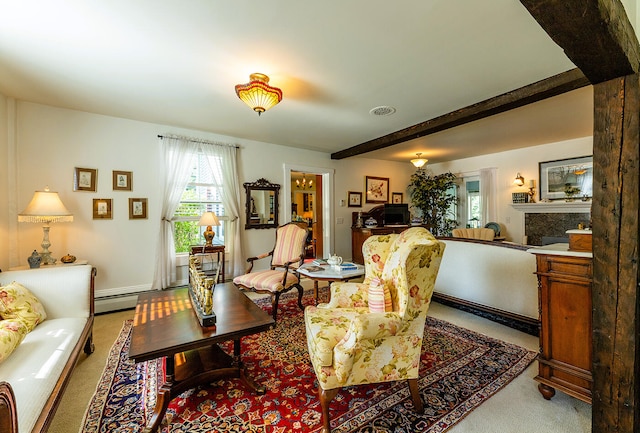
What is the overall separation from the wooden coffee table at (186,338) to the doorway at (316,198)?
3.14m

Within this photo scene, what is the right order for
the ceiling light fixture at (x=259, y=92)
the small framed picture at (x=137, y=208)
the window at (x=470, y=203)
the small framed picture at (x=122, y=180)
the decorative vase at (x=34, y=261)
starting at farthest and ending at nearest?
the window at (x=470, y=203)
the small framed picture at (x=137, y=208)
the small framed picture at (x=122, y=180)
the decorative vase at (x=34, y=261)
the ceiling light fixture at (x=259, y=92)

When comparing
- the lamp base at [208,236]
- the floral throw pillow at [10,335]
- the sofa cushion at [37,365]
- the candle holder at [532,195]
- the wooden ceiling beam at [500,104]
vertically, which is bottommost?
the sofa cushion at [37,365]

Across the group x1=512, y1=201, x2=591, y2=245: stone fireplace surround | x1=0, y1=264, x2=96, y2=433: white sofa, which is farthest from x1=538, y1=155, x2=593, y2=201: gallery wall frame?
x1=0, y1=264, x2=96, y2=433: white sofa

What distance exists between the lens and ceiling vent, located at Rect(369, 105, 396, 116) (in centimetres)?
334

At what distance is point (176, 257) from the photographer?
4.06 meters

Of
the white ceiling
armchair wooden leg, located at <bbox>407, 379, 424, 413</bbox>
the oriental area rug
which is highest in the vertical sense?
the white ceiling

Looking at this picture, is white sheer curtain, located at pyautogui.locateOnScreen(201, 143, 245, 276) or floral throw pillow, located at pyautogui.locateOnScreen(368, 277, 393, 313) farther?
white sheer curtain, located at pyautogui.locateOnScreen(201, 143, 245, 276)

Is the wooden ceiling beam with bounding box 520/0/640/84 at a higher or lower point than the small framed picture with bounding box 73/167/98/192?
higher

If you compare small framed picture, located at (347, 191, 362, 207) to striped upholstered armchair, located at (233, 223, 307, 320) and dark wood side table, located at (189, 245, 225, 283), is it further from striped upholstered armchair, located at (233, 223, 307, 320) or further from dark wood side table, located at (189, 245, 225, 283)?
dark wood side table, located at (189, 245, 225, 283)

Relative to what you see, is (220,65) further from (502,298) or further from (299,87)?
(502,298)

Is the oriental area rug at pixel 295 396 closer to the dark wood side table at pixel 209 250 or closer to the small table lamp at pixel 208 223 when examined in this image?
the dark wood side table at pixel 209 250

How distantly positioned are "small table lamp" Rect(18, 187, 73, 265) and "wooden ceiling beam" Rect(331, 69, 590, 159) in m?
4.46

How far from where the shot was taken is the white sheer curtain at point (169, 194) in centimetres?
386

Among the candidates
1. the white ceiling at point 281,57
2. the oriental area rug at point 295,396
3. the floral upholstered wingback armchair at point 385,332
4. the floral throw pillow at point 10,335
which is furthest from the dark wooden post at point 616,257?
the floral throw pillow at point 10,335
